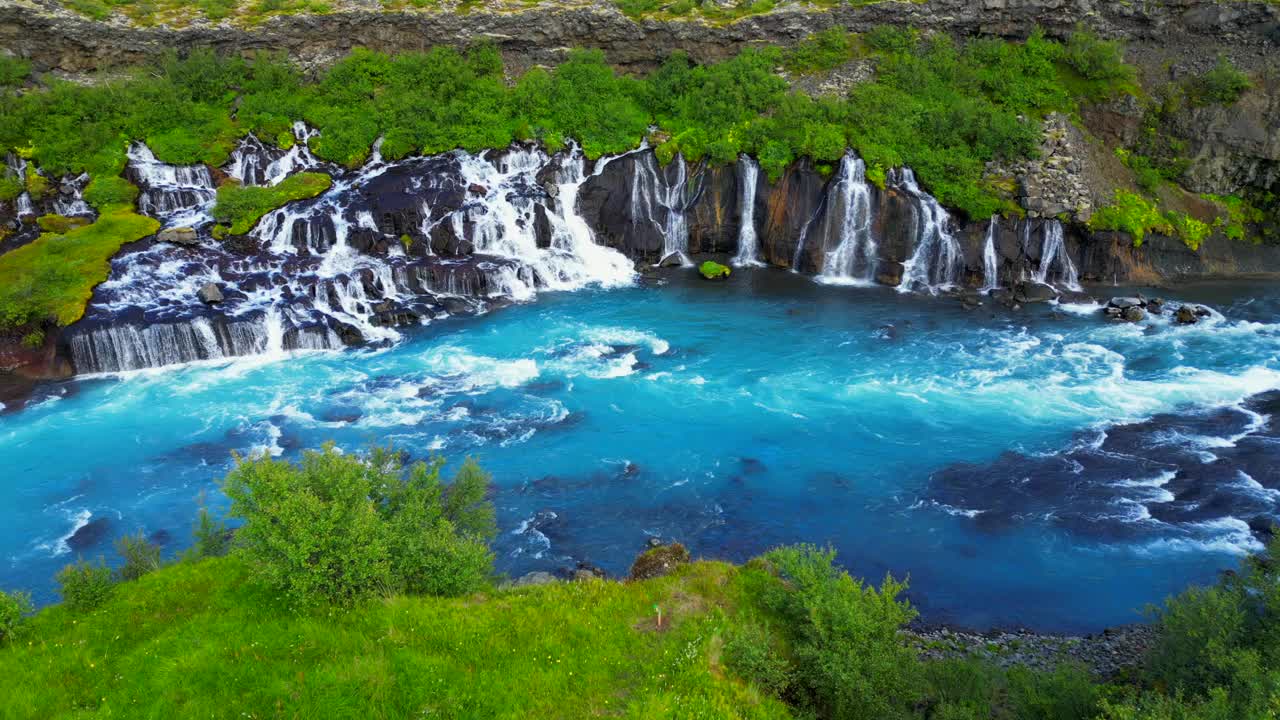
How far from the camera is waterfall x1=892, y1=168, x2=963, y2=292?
42.8m

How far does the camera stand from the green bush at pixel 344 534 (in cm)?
1526

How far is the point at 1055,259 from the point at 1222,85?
14517mm

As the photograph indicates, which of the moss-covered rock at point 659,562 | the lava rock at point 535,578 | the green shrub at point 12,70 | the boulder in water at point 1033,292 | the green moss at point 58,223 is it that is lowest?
the lava rock at point 535,578

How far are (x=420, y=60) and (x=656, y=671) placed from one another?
1883 inches

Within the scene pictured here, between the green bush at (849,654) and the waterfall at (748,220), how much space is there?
108ft

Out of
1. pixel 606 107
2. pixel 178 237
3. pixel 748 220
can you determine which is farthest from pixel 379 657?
pixel 606 107

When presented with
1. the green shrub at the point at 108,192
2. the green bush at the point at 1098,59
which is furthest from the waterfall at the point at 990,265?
the green shrub at the point at 108,192

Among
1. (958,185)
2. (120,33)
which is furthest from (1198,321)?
(120,33)

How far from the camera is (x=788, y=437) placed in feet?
96.4

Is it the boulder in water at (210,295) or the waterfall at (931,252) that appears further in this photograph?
the waterfall at (931,252)

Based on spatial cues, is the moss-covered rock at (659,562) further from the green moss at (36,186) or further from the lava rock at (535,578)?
the green moss at (36,186)

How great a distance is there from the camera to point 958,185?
4319 centimetres

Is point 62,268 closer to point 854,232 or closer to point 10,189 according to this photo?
point 10,189

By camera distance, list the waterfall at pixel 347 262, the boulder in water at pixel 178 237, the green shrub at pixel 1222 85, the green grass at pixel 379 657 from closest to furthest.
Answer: the green grass at pixel 379 657, the waterfall at pixel 347 262, the boulder in water at pixel 178 237, the green shrub at pixel 1222 85
